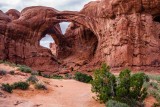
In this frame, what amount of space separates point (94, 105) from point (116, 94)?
97cm

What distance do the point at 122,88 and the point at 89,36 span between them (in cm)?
2259

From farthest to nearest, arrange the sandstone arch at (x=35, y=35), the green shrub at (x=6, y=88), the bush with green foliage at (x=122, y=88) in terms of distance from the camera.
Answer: the sandstone arch at (x=35, y=35) → the green shrub at (x=6, y=88) → the bush with green foliage at (x=122, y=88)

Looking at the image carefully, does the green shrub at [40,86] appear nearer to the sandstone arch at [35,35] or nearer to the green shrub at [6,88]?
the green shrub at [6,88]

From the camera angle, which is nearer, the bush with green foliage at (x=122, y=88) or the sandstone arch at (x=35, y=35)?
the bush with green foliage at (x=122, y=88)

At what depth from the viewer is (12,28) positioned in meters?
31.9

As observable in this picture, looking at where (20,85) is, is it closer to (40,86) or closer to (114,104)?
(40,86)

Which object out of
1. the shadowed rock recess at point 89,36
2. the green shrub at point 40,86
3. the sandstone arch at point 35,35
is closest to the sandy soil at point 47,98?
Answer: the green shrub at point 40,86

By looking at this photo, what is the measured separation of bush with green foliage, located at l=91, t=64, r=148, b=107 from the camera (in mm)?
12180

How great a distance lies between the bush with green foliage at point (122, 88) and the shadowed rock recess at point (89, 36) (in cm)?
1320

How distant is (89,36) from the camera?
3450 centimetres

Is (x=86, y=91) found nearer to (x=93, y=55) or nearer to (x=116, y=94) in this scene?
(x=116, y=94)

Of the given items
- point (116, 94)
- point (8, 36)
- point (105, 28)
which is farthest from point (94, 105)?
point (8, 36)

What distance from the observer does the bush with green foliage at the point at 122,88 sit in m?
12.2

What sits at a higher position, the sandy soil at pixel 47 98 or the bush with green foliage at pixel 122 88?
the bush with green foliage at pixel 122 88
